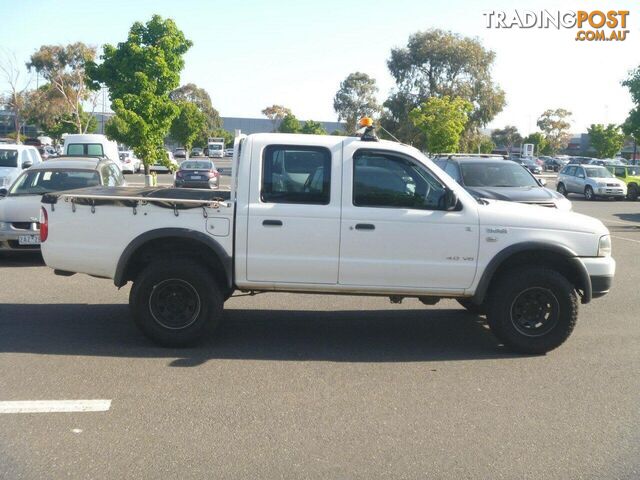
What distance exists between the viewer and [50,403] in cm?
498

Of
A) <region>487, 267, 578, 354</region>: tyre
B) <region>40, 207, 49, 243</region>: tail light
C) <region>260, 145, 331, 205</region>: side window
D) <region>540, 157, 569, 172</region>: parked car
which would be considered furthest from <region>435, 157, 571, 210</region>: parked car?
<region>540, 157, 569, 172</region>: parked car

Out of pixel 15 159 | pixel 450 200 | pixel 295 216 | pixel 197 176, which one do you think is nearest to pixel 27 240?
pixel 295 216

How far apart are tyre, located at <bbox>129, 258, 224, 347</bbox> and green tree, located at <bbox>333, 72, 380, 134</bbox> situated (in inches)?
2717

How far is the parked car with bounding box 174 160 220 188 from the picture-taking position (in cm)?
A: 2825

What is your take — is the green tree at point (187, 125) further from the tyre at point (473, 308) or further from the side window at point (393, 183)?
the side window at point (393, 183)

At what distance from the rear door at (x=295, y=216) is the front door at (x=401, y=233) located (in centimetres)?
13

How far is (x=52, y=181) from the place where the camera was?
11.5 m

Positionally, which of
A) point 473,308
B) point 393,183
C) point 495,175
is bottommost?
point 473,308

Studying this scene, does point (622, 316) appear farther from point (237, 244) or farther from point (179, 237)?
point (179, 237)

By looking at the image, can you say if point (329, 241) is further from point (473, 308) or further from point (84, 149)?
point (84, 149)

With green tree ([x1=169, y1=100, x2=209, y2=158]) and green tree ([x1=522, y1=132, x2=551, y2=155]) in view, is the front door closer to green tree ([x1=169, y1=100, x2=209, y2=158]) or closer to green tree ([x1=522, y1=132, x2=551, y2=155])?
green tree ([x1=169, y1=100, x2=209, y2=158])

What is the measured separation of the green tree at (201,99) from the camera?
91.8m

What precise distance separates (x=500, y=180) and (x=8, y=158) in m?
12.7

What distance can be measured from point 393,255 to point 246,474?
280 centimetres
